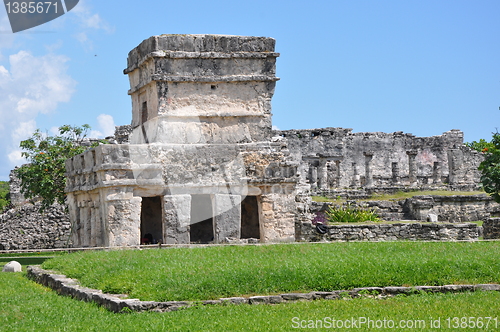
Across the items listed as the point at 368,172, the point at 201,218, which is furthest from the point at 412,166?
the point at 201,218

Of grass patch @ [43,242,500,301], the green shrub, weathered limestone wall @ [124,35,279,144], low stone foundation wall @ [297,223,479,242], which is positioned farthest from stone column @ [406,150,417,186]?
grass patch @ [43,242,500,301]

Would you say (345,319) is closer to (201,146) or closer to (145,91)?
(201,146)

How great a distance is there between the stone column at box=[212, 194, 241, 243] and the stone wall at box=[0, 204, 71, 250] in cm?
952

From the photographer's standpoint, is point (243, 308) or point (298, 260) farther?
point (298, 260)

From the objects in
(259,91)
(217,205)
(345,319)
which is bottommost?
(345,319)

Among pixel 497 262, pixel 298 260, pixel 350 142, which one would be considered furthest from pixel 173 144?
pixel 350 142

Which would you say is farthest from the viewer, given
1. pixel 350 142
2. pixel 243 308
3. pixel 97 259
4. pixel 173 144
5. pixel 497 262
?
pixel 350 142

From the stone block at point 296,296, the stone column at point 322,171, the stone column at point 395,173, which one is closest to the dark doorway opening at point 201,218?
the stone block at point 296,296

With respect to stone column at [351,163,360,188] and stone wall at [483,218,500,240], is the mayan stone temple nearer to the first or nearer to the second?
stone wall at [483,218,500,240]

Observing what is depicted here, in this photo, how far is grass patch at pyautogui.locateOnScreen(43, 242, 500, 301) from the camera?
10.3m

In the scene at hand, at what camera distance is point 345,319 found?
872 cm

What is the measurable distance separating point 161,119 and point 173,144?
0.89m

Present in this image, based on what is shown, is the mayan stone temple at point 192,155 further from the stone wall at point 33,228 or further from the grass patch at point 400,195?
the grass patch at point 400,195

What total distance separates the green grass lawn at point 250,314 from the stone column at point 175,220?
644cm
